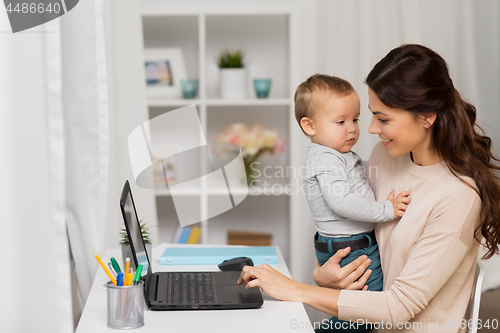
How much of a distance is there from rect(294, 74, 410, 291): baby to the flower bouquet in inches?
41.0

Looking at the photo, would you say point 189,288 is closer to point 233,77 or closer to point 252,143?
point 252,143

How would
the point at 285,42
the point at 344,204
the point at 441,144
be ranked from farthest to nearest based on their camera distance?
the point at 285,42, the point at 344,204, the point at 441,144

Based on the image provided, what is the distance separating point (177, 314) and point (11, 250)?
0.38 metres

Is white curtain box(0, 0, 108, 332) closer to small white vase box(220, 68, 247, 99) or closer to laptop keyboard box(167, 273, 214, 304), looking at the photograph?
A: laptop keyboard box(167, 273, 214, 304)

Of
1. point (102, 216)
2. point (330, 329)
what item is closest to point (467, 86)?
point (330, 329)

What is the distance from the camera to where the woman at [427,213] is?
3.62 ft

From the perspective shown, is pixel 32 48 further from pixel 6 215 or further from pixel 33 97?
pixel 6 215

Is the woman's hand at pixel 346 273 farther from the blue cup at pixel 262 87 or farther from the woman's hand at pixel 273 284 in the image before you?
the blue cup at pixel 262 87

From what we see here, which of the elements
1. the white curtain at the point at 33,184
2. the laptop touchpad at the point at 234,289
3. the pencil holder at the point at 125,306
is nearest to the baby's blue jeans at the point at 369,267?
the laptop touchpad at the point at 234,289

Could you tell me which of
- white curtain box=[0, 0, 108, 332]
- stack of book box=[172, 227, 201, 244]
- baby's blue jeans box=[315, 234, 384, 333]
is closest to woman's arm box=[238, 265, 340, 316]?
baby's blue jeans box=[315, 234, 384, 333]

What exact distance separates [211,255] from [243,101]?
1193mm

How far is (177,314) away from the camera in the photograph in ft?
3.32

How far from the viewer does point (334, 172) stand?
1350mm

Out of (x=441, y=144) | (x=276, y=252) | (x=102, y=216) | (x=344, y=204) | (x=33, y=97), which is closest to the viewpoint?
(x=33, y=97)
